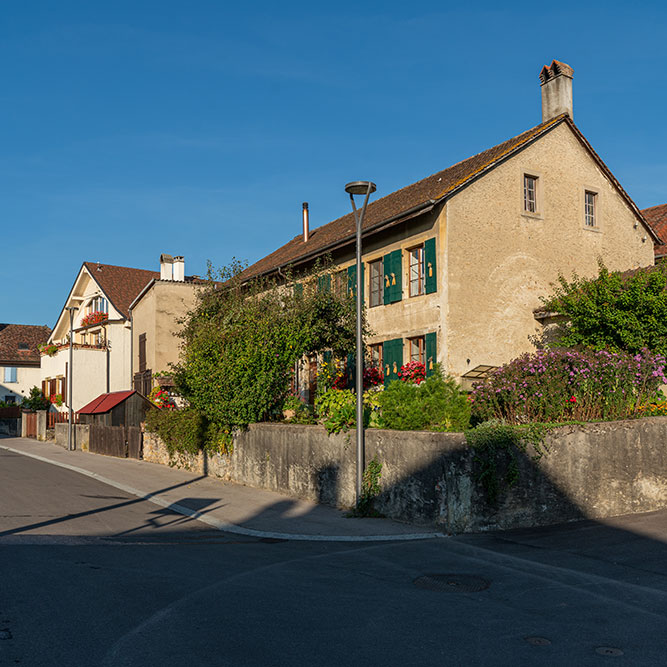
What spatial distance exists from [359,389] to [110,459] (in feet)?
53.5

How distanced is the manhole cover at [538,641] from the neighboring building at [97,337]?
33.1m

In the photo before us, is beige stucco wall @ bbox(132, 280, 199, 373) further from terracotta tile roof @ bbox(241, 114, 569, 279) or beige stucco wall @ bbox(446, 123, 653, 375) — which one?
beige stucco wall @ bbox(446, 123, 653, 375)

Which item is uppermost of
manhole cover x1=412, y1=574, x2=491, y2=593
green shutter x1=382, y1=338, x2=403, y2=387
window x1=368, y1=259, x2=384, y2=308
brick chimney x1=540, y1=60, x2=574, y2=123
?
brick chimney x1=540, y1=60, x2=574, y2=123

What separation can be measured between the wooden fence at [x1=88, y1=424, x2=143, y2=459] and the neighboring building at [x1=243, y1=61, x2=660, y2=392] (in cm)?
944

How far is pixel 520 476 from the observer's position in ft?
36.4

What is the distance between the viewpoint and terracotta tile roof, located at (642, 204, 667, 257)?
76.5ft

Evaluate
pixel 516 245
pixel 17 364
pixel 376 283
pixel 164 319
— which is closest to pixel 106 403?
pixel 164 319

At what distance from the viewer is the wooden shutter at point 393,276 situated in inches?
777

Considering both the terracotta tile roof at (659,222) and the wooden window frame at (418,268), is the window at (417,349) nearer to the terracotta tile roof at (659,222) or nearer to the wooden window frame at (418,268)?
the wooden window frame at (418,268)

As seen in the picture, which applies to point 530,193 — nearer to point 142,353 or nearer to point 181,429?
point 181,429

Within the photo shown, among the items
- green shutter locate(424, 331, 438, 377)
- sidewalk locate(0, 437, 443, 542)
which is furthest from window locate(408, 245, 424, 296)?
sidewalk locate(0, 437, 443, 542)

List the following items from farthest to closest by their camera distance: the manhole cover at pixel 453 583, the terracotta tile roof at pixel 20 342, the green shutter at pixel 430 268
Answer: the terracotta tile roof at pixel 20 342 → the green shutter at pixel 430 268 → the manhole cover at pixel 453 583

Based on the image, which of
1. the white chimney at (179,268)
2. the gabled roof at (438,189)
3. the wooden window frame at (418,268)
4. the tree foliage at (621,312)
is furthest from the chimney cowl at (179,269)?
the tree foliage at (621,312)

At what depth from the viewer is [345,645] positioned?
5508mm
